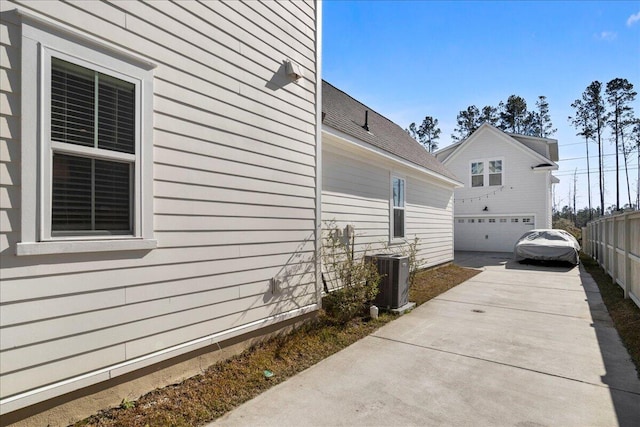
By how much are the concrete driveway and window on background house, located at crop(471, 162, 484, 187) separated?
13202mm

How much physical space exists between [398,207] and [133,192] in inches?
261

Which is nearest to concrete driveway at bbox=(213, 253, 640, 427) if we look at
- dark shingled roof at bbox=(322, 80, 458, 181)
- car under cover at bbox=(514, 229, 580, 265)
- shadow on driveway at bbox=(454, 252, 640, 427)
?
shadow on driveway at bbox=(454, 252, 640, 427)

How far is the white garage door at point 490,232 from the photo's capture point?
1681cm

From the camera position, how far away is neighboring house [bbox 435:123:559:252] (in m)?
16.4

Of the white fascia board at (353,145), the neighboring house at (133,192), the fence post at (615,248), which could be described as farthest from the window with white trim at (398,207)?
the fence post at (615,248)

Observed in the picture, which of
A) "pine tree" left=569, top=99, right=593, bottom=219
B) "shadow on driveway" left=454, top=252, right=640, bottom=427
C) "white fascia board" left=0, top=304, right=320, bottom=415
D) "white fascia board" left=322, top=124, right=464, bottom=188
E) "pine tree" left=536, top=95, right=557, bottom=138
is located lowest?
"shadow on driveway" left=454, top=252, right=640, bottom=427

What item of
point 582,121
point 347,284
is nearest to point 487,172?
point 582,121

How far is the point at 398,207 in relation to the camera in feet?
27.5

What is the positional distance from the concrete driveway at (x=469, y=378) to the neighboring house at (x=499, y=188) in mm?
12216

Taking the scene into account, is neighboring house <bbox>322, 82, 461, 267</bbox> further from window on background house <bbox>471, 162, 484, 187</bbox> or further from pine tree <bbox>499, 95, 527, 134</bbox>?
pine tree <bbox>499, 95, 527, 134</bbox>

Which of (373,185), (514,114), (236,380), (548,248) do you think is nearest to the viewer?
(236,380)

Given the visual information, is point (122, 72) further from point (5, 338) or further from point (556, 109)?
point (556, 109)

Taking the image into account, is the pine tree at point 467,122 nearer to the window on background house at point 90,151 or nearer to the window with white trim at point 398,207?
the window with white trim at point 398,207

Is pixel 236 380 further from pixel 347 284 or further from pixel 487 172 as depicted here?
pixel 487 172
